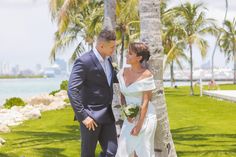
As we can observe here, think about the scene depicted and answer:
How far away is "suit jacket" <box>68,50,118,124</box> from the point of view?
5.74 meters

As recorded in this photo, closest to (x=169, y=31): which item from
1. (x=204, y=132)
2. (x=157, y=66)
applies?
(x=204, y=132)

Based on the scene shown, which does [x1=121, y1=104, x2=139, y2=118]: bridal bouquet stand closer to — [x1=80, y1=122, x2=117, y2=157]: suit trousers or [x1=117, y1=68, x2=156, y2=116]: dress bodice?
[x1=117, y1=68, x2=156, y2=116]: dress bodice

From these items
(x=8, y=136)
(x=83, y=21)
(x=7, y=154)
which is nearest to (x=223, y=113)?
(x=8, y=136)

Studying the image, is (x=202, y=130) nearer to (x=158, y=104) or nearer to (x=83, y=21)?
(x=158, y=104)

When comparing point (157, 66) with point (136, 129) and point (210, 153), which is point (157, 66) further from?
point (210, 153)

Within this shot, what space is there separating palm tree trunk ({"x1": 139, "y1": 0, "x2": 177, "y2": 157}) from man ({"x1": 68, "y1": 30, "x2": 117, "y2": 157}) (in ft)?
3.03

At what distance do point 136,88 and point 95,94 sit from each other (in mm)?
470

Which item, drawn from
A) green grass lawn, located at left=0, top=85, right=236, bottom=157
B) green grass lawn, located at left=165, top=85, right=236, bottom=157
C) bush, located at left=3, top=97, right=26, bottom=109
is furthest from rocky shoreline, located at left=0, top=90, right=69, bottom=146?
green grass lawn, located at left=165, top=85, right=236, bottom=157

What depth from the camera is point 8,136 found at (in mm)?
13977

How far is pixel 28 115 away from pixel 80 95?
14.7m

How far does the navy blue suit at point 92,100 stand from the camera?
18.8 feet

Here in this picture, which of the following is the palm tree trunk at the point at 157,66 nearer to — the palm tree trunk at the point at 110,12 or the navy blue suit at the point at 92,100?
the navy blue suit at the point at 92,100

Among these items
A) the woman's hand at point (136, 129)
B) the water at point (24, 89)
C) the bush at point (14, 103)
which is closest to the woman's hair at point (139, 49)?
the woman's hand at point (136, 129)

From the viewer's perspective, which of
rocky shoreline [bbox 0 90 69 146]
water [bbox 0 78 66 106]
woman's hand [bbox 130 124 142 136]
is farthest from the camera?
water [bbox 0 78 66 106]
